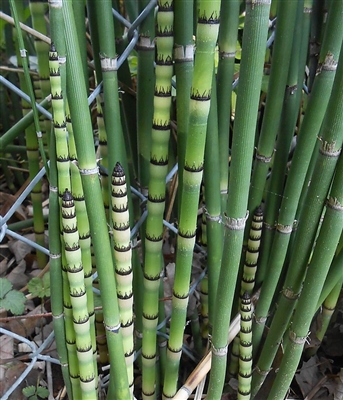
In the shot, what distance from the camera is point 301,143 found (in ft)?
2.09

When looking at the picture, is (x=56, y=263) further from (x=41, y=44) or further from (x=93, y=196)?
(x=41, y=44)

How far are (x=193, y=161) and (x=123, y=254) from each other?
0.51 ft

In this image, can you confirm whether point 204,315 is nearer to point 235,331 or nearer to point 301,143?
point 235,331

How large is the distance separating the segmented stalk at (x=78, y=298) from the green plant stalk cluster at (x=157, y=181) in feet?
0.33

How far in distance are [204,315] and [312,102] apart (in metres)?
0.52

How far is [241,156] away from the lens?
0.53 m

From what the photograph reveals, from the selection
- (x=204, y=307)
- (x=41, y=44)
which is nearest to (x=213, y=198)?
(x=204, y=307)

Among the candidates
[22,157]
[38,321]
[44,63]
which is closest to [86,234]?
[44,63]

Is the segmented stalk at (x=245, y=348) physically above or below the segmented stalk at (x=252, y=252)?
below

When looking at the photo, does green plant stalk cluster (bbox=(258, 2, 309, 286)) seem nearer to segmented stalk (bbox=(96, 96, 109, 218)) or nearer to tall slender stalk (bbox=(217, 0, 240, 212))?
tall slender stalk (bbox=(217, 0, 240, 212))

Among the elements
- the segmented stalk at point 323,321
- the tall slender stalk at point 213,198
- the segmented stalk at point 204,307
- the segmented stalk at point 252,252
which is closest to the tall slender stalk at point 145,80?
the tall slender stalk at point 213,198

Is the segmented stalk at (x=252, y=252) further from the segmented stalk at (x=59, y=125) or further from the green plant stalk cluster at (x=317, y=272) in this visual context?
the segmented stalk at (x=59, y=125)

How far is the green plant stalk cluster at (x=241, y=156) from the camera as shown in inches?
18.3

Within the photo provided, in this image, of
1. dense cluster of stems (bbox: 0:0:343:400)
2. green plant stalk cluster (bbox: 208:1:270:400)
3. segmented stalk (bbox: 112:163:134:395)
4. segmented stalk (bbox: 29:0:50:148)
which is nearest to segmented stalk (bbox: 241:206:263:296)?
dense cluster of stems (bbox: 0:0:343:400)
